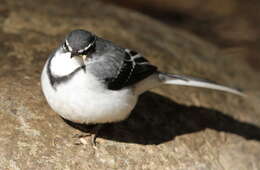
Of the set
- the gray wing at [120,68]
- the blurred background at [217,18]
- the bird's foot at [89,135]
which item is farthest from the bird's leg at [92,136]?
the blurred background at [217,18]

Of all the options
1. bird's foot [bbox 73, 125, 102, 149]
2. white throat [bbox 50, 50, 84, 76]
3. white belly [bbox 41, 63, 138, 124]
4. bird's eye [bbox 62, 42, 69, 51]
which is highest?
bird's eye [bbox 62, 42, 69, 51]

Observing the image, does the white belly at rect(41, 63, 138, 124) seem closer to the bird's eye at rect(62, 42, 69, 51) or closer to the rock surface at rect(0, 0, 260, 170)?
the bird's eye at rect(62, 42, 69, 51)

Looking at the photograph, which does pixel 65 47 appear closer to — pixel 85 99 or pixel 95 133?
pixel 85 99

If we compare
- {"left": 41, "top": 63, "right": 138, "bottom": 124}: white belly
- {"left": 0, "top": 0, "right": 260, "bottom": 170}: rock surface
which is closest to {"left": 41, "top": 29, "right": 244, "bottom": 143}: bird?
{"left": 41, "top": 63, "right": 138, "bottom": 124}: white belly

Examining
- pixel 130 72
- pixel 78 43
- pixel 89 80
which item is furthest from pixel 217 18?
pixel 78 43

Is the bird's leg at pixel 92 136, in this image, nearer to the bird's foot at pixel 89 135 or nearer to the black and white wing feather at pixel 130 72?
the bird's foot at pixel 89 135

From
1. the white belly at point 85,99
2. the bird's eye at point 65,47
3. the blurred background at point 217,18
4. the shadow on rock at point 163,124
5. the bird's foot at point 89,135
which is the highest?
the bird's eye at point 65,47

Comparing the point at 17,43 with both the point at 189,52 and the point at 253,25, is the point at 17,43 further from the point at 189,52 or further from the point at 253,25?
the point at 253,25
